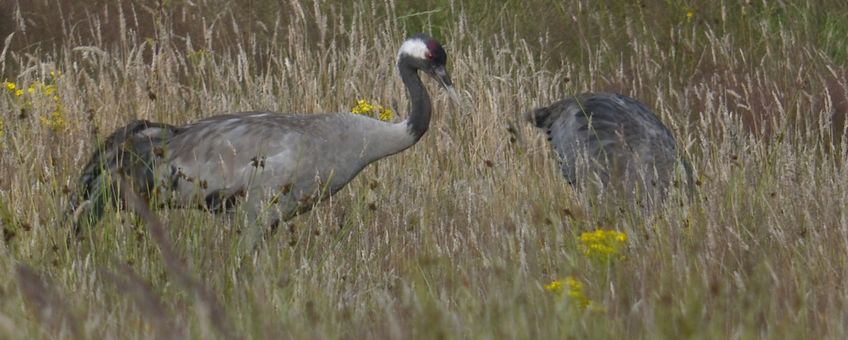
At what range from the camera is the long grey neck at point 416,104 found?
6.62 meters

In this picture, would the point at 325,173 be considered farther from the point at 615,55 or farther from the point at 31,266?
the point at 615,55

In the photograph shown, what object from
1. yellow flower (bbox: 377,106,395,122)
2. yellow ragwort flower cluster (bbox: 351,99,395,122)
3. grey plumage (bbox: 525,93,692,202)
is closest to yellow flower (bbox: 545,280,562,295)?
grey plumage (bbox: 525,93,692,202)

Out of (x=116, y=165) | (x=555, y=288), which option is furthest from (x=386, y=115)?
(x=555, y=288)

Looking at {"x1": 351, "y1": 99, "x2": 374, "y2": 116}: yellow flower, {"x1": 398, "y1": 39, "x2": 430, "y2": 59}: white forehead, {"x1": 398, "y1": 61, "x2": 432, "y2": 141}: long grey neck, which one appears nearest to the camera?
{"x1": 398, "y1": 61, "x2": 432, "y2": 141}: long grey neck

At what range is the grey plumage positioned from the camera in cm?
622

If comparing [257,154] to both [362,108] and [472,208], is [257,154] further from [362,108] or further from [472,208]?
[362,108]

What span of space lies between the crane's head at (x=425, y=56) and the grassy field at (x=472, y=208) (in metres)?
0.49

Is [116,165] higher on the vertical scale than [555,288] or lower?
higher

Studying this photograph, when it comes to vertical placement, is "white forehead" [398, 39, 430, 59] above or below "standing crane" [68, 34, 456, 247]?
above

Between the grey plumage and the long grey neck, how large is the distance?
69 centimetres

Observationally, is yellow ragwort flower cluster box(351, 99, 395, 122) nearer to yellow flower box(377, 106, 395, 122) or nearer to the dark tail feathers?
yellow flower box(377, 106, 395, 122)

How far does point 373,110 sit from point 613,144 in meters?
1.71

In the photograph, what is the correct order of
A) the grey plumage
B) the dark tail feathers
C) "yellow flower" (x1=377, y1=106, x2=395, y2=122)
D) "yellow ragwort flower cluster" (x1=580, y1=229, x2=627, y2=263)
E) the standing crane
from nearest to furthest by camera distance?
1. "yellow ragwort flower cluster" (x1=580, y1=229, x2=627, y2=263)
2. the dark tail feathers
3. the standing crane
4. the grey plumage
5. "yellow flower" (x1=377, y1=106, x2=395, y2=122)

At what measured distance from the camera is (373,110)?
7.96 meters
